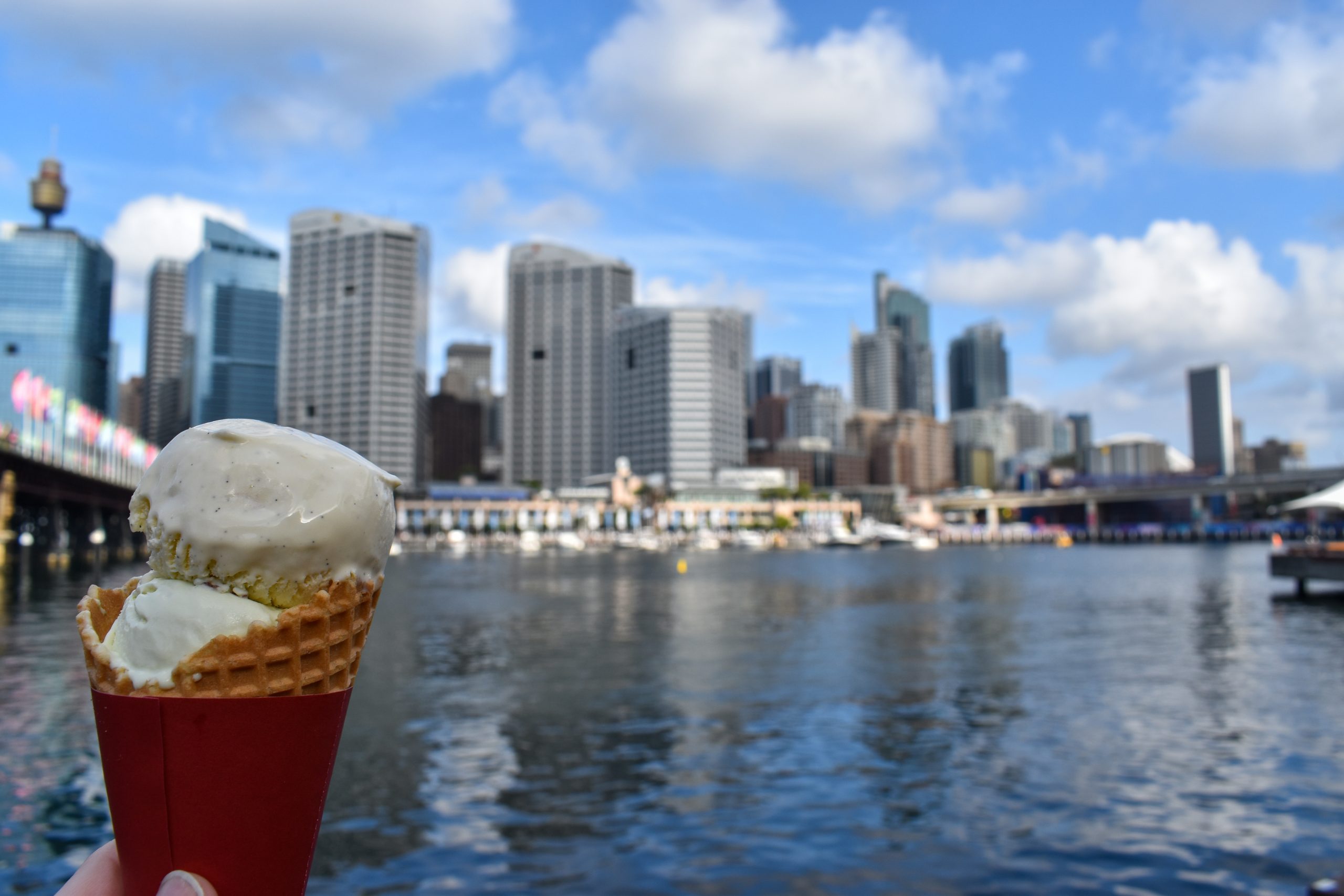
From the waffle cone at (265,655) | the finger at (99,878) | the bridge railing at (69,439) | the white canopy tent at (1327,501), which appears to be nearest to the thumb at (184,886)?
the finger at (99,878)

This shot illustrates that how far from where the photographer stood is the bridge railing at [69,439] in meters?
81.0

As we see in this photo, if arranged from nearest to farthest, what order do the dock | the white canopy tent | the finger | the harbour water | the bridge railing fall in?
the finger < the harbour water < the dock < the white canopy tent < the bridge railing

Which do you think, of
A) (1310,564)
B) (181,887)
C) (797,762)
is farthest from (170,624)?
(1310,564)

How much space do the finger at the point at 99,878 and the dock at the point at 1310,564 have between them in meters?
54.7

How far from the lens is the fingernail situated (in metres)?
2.25

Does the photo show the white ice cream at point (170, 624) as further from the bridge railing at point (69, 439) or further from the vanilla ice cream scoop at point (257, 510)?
the bridge railing at point (69, 439)

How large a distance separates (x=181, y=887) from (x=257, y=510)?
3.24ft

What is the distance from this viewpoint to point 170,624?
2389mm

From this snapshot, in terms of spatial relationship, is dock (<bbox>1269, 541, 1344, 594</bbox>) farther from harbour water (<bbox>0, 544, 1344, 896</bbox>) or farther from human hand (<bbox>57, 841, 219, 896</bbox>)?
human hand (<bbox>57, 841, 219, 896</bbox>)

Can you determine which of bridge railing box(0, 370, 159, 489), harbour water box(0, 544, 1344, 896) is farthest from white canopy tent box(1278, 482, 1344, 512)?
bridge railing box(0, 370, 159, 489)

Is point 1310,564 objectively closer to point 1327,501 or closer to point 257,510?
point 1327,501

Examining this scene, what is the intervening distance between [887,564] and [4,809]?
3769 inches

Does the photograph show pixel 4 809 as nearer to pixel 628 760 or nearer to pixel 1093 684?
pixel 628 760

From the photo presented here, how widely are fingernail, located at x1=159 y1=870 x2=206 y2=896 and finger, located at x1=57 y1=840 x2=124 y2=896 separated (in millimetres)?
245
